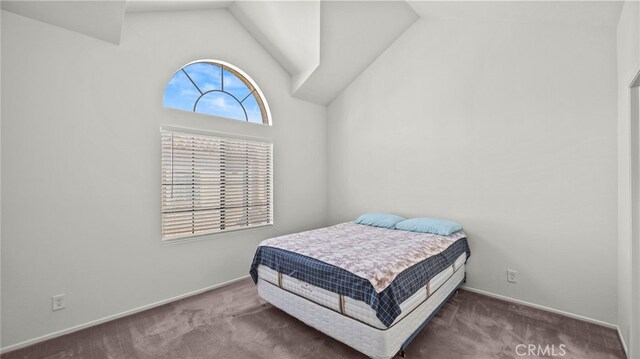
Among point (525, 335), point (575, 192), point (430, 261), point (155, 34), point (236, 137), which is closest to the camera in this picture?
point (525, 335)

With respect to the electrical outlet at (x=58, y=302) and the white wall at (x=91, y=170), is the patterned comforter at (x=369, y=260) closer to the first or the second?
the white wall at (x=91, y=170)

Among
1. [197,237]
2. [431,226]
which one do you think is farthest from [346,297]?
[197,237]

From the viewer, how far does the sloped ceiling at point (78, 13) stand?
79.5 inches

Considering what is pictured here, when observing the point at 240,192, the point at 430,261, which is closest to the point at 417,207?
the point at 430,261

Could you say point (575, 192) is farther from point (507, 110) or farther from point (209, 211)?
point (209, 211)

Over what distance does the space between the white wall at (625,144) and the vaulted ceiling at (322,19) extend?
332 millimetres

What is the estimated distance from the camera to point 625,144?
2.05 meters

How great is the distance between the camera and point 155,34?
2777 mm

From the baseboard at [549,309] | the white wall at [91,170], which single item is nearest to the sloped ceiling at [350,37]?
the white wall at [91,170]

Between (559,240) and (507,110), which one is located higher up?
(507,110)

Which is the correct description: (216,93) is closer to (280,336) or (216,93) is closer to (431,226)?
(280,336)

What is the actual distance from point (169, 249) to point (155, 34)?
7.24 feet

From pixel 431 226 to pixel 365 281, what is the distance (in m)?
1.48

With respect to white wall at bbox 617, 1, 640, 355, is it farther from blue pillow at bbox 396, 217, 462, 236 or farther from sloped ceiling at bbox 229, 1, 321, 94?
sloped ceiling at bbox 229, 1, 321, 94
